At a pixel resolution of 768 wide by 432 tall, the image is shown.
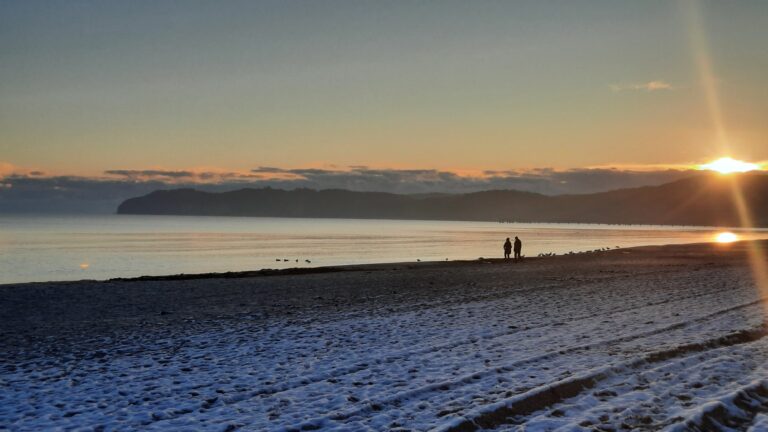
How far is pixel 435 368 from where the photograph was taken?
12.6 meters

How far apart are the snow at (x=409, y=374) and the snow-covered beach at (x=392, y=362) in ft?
0.14

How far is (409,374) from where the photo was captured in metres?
12.1

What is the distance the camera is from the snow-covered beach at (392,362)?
31.5 feet

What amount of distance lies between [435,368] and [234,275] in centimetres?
3239

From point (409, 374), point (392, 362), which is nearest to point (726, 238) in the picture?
point (392, 362)

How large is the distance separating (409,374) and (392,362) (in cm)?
117

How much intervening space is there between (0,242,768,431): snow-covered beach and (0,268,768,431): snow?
1.7 inches

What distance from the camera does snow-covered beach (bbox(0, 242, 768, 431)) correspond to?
9602mm

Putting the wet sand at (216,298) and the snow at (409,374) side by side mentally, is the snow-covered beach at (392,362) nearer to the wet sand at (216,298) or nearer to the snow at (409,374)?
the snow at (409,374)

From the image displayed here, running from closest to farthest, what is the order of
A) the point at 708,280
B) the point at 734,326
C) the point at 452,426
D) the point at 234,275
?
the point at 452,426 < the point at 734,326 < the point at 708,280 < the point at 234,275

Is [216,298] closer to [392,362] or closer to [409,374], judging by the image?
[392,362]

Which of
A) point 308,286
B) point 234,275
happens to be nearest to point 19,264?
point 234,275

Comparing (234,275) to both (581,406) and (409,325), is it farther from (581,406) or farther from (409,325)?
(581,406)

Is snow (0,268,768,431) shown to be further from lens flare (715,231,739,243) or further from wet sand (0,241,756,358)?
lens flare (715,231,739,243)
